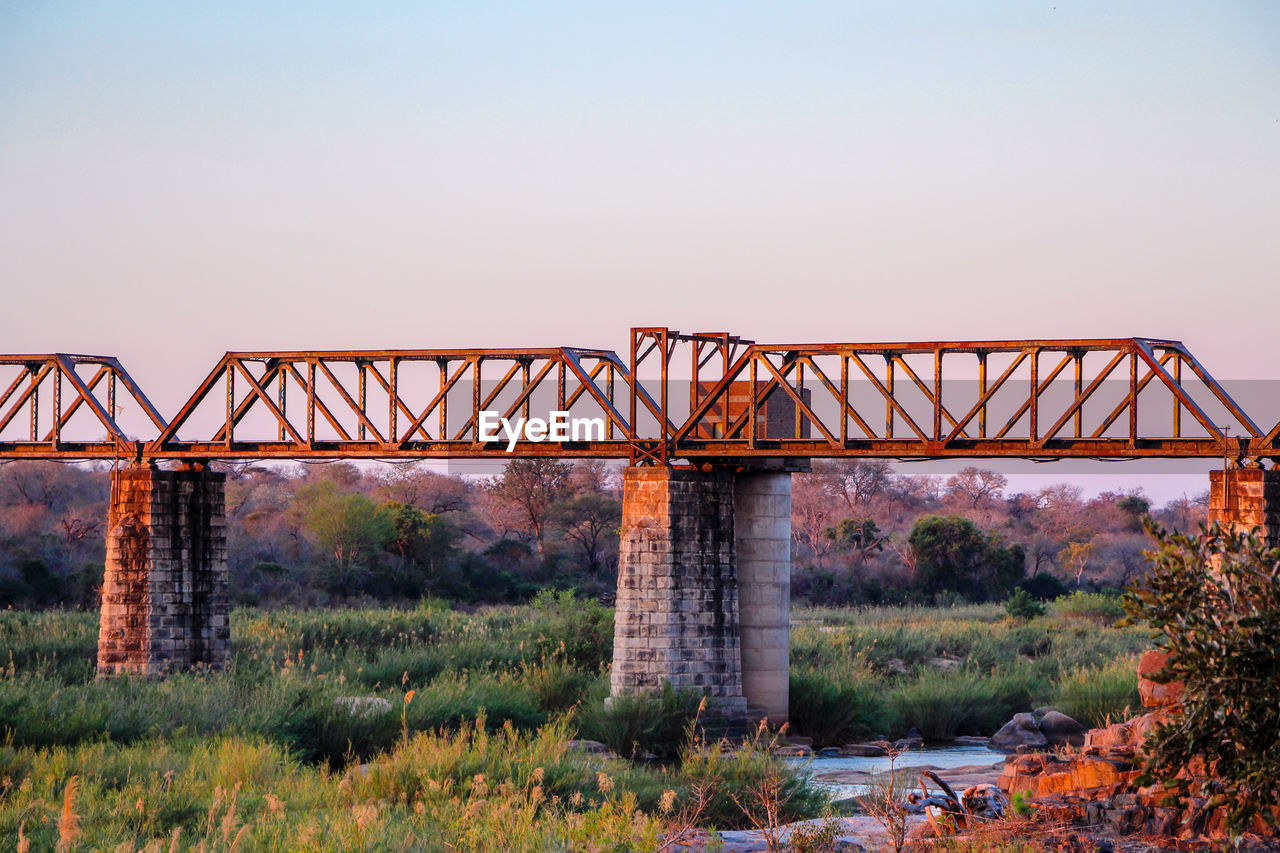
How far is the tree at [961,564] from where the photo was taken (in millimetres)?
70375

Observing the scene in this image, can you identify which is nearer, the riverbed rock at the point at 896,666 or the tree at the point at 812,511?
the riverbed rock at the point at 896,666

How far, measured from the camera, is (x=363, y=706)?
1010 inches

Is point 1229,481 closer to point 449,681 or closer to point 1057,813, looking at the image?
point 1057,813

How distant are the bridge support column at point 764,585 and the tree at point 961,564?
40688 millimetres

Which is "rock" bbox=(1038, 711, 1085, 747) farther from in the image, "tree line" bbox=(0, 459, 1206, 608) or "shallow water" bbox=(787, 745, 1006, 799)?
"tree line" bbox=(0, 459, 1206, 608)

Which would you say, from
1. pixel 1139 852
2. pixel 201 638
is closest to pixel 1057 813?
pixel 1139 852

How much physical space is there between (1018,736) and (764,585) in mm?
5997

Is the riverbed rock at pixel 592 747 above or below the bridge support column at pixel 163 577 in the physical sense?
below

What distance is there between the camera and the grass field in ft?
49.1

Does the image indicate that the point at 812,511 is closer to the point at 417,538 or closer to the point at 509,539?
the point at 509,539

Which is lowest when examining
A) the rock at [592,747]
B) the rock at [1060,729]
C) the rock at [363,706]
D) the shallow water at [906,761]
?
the shallow water at [906,761]

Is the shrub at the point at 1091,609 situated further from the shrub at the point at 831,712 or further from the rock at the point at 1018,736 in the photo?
the shrub at the point at 831,712

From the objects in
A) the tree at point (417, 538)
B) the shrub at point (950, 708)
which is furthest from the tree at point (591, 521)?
the shrub at point (950, 708)

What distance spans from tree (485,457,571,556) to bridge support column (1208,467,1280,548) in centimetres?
6010
